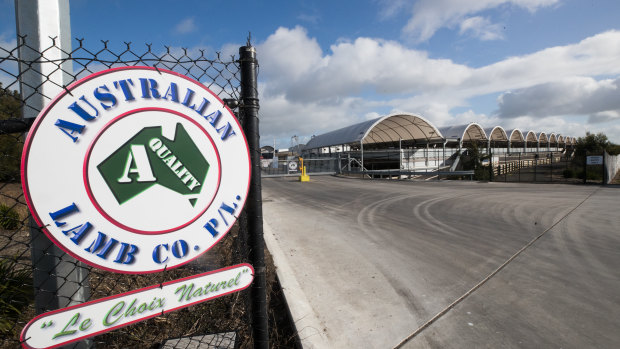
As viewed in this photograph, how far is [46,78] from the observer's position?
1571mm

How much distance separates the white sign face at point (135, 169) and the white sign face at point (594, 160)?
20.1m

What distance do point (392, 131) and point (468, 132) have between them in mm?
13881

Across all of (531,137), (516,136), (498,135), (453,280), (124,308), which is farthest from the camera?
(531,137)

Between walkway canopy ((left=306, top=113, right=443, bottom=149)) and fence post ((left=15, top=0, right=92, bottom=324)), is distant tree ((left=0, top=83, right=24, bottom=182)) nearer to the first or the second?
fence post ((left=15, top=0, right=92, bottom=324))

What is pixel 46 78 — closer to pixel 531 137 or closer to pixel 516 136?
pixel 516 136

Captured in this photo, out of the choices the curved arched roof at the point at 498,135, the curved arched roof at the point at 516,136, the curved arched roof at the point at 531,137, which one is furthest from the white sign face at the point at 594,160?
the curved arched roof at the point at 531,137

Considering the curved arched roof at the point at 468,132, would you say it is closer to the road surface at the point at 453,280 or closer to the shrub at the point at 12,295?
the road surface at the point at 453,280

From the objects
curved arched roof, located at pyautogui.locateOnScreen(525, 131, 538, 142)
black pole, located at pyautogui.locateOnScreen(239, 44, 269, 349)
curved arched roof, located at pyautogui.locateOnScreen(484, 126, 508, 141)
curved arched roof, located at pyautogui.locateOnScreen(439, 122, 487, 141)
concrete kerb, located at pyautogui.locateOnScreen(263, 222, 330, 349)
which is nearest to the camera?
black pole, located at pyautogui.locateOnScreen(239, 44, 269, 349)

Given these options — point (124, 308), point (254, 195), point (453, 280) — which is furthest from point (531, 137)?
point (124, 308)

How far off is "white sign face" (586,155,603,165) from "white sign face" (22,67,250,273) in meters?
20.1

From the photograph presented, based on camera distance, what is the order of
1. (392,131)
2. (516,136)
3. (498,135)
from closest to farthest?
(392,131) → (498,135) → (516,136)

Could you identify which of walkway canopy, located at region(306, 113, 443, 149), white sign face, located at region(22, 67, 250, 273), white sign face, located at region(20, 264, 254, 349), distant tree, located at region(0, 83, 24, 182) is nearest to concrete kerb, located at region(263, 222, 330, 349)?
white sign face, located at region(20, 264, 254, 349)

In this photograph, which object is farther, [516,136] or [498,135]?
[516,136]

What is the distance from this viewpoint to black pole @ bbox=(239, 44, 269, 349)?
6.32 ft
